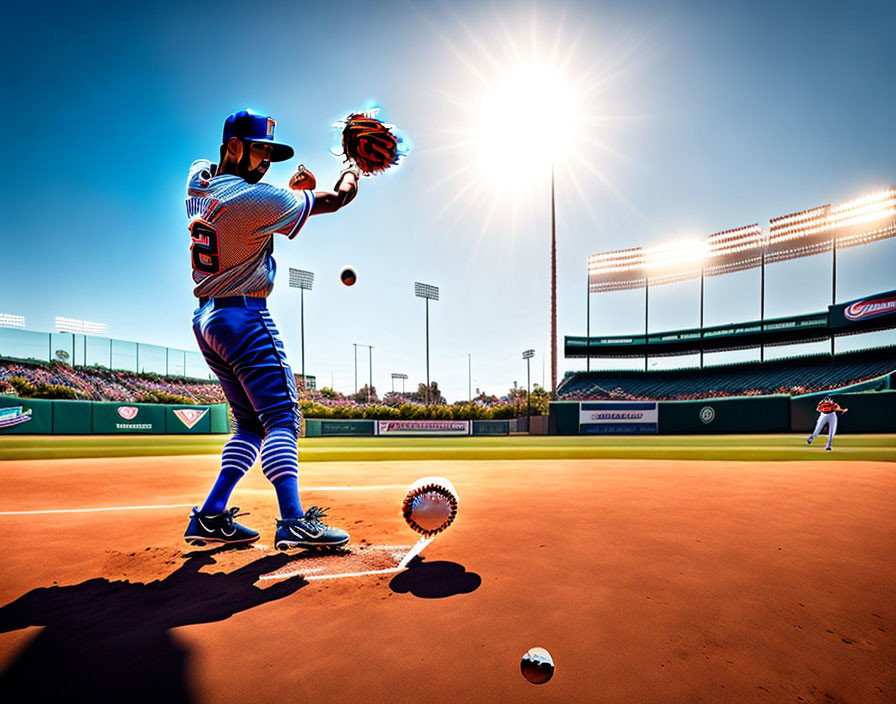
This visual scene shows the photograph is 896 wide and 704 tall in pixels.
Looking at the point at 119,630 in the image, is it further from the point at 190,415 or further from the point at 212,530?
the point at 190,415

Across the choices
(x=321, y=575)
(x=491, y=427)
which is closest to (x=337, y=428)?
(x=491, y=427)

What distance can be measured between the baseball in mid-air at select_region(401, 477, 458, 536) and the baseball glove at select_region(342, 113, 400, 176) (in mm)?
2556

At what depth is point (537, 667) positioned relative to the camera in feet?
5.23

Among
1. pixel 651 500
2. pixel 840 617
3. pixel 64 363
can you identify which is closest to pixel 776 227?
pixel 651 500

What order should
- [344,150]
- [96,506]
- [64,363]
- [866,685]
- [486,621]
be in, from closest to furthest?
[866,685]
[486,621]
[344,150]
[96,506]
[64,363]

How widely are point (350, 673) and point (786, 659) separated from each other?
1.63m

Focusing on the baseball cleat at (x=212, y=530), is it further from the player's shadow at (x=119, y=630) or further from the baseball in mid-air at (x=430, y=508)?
the baseball in mid-air at (x=430, y=508)

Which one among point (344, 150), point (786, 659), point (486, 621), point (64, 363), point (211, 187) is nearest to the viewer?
point (786, 659)

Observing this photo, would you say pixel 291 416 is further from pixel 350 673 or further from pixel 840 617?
pixel 840 617

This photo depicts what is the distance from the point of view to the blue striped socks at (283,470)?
3104 millimetres

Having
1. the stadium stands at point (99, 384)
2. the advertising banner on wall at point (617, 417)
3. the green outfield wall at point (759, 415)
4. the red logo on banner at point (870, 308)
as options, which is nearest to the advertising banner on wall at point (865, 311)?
the red logo on banner at point (870, 308)

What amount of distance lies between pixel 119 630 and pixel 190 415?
30.3 m

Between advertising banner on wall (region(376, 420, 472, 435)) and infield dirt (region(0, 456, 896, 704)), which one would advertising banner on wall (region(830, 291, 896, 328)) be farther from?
infield dirt (region(0, 456, 896, 704))

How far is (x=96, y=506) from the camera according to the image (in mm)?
4641
